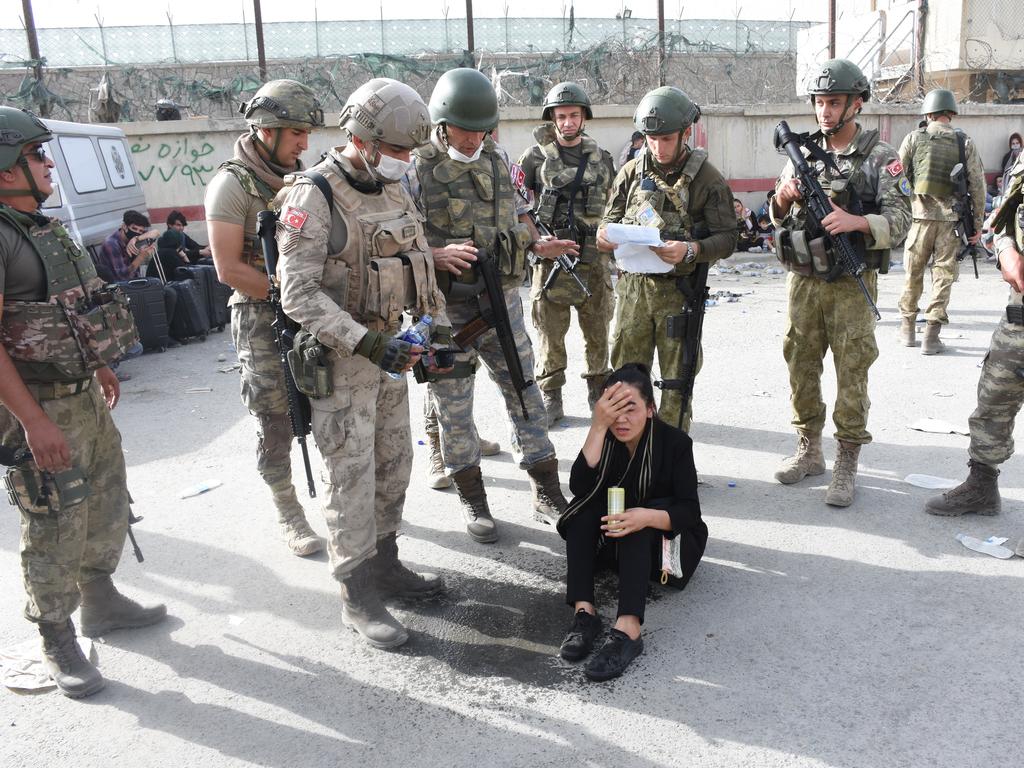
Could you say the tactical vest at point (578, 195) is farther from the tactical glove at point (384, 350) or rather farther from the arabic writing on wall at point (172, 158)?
the arabic writing on wall at point (172, 158)

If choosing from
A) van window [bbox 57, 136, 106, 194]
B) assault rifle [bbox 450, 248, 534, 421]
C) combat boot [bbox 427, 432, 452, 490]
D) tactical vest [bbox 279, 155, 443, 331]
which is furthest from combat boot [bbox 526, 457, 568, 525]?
van window [bbox 57, 136, 106, 194]

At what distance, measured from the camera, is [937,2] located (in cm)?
2009

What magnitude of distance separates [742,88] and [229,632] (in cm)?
1739

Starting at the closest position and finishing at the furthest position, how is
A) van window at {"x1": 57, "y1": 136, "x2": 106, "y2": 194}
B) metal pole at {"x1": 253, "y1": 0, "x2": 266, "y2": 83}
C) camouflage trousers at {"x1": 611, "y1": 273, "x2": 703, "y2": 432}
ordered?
camouflage trousers at {"x1": 611, "y1": 273, "x2": 703, "y2": 432}
van window at {"x1": 57, "y1": 136, "x2": 106, "y2": 194}
metal pole at {"x1": 253, "y1": 0, "x2": 266, "y2": 83}

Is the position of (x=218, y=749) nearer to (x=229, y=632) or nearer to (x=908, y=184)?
(x=229, y=632)

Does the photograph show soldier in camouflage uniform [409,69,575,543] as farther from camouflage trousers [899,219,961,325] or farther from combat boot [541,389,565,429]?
camouflage trousers [899,219,961,325]

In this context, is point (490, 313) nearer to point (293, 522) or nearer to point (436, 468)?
point (436, 468)

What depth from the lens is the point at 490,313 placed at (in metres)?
3.73

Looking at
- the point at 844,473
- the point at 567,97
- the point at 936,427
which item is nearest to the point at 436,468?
the point at 844,473

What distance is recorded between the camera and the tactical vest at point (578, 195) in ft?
18.0

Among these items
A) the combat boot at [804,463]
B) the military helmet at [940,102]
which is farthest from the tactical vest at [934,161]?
the combat boot at [804,463]

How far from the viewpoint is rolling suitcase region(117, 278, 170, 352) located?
800 centimetres

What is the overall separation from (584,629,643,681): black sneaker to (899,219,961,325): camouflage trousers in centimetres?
497

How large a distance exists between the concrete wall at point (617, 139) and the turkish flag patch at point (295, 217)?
29.5ft
